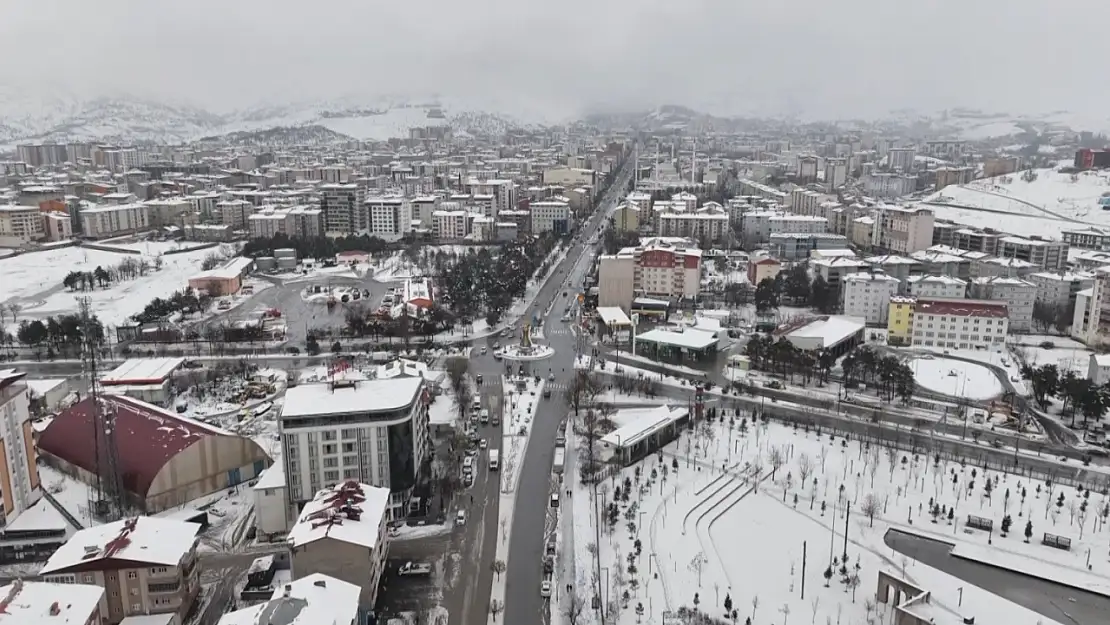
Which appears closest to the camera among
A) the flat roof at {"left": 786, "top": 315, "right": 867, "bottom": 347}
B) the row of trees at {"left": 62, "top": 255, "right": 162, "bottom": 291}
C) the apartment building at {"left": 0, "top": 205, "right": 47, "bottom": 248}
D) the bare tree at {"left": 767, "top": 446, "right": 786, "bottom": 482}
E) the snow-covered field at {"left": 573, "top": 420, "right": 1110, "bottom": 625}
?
the snow-covered field at {"left": 573, "top": 420, "right": 1110, "bottom": 625}

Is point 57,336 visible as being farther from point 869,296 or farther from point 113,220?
point 113,220

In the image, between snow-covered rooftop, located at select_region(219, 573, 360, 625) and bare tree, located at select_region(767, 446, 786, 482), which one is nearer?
snow-covered rooftop, located at select_region(219, 573, 360, 625)

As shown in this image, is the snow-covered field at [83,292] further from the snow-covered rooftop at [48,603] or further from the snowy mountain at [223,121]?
the snowy mountain at [223,121]

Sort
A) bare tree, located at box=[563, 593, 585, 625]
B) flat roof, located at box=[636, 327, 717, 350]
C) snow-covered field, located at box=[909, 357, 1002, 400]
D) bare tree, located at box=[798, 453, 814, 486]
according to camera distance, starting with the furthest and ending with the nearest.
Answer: flat roof, located at box=[636, 327, 717, 350], snow-covered field, located at box=[909, 357, 1002, 400], bare tree, located at box=[798, 453, 814, 486], bare tree, located at box=[563, 593, 585, 625]

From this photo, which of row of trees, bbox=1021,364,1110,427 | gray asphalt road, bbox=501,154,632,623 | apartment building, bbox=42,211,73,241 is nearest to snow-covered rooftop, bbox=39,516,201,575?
gray asphalt road, bbox=501,154,632,623

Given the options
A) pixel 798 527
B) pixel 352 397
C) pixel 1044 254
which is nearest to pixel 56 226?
pixel 352 397

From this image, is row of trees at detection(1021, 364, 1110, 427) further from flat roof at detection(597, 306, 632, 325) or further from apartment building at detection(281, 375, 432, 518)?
apartment building at detection(281, 375, 432, 518)

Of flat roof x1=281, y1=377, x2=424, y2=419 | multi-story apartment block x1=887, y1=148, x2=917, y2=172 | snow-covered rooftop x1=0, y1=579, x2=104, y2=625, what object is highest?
multi-story apartment block x1=887, y1=148, x2=917, y2=172

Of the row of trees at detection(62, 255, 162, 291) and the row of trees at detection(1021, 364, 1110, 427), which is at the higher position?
the row of trees at detection(62, 255, 162, 291)
